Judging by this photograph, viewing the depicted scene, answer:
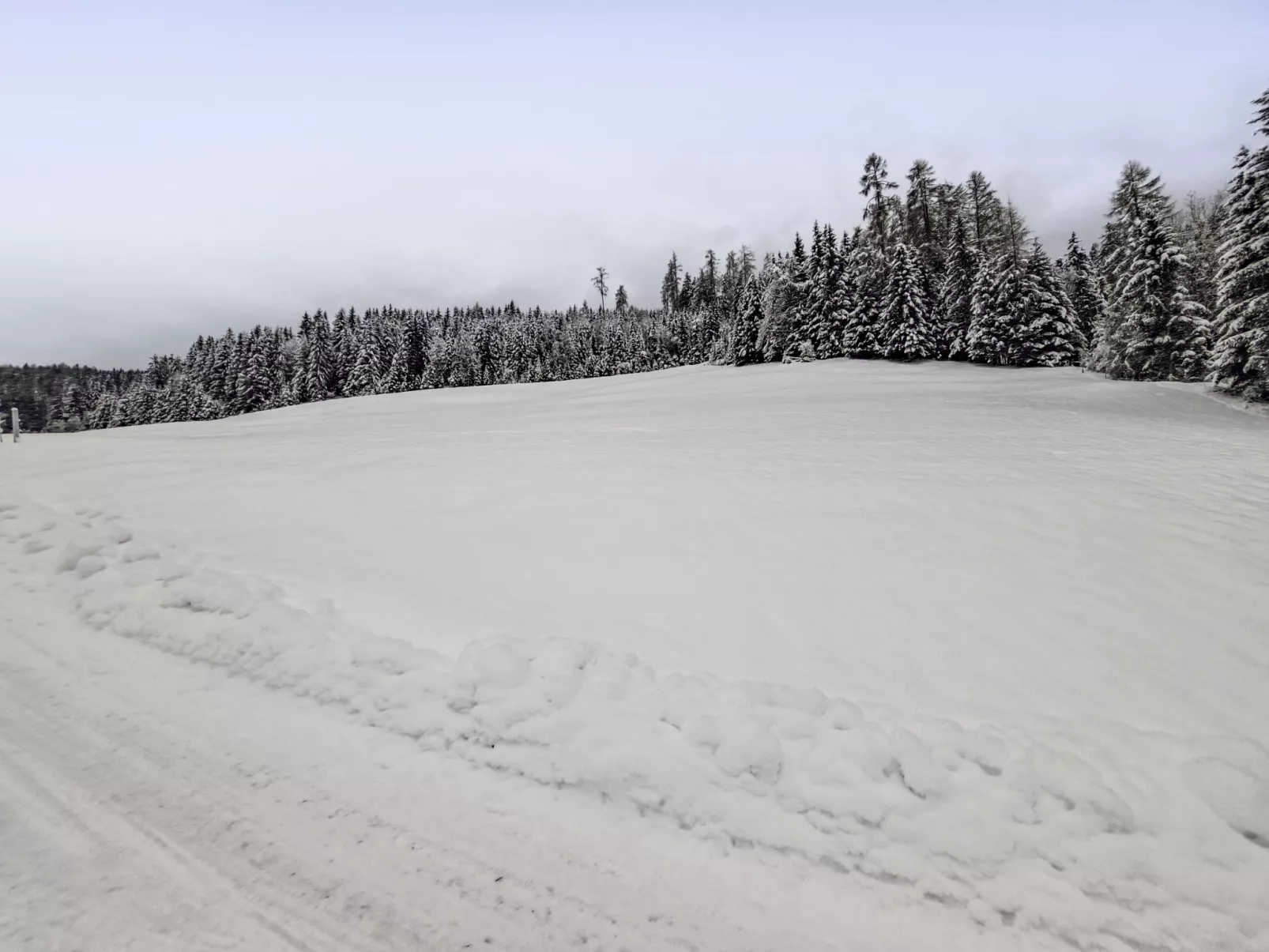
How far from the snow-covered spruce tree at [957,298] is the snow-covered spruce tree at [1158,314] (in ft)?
35.9

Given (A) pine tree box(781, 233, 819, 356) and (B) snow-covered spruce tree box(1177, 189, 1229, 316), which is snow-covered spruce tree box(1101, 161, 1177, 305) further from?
(A) pine tree box(781, 233, 819, 356)

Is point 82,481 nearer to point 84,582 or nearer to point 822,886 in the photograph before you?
point 84,582

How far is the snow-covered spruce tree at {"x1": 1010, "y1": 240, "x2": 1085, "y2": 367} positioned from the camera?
32.9 metres

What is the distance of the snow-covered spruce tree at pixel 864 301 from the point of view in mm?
37812

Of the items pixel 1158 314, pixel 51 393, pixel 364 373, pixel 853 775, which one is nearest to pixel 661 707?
pixel 853 775

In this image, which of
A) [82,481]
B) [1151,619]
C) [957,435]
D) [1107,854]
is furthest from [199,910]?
[957,435]

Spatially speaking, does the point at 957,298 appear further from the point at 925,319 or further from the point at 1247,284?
the point at 1247,284

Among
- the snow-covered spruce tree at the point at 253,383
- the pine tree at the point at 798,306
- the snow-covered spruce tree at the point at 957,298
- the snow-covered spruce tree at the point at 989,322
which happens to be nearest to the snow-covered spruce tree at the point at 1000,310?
the snow-covered spruce tree at the point at 989,322

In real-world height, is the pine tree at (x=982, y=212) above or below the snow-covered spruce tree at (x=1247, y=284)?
above

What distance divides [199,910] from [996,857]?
3.74 m

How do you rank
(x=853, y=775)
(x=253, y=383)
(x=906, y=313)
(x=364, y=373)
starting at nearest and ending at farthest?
(x=853, y=775) < (x=906, y=313) < (x=364, y=373) < (x=253, y=383)

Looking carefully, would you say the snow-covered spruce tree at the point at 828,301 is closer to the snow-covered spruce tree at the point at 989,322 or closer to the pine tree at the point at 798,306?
the pine tree at the point at 798,306

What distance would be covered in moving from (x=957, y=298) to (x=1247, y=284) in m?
21.4

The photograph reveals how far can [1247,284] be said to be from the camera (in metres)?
17.8
